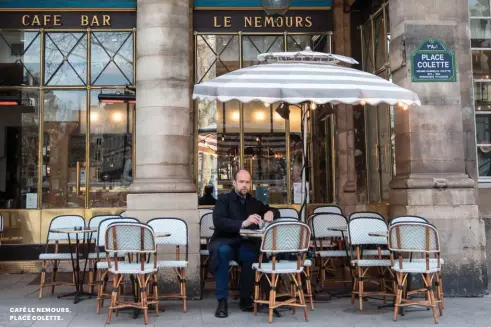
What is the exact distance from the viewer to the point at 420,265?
6289 mm

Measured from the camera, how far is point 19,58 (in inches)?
417

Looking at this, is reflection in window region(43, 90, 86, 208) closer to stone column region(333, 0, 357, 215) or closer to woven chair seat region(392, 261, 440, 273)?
stone column region(333, 0, 357, 215)

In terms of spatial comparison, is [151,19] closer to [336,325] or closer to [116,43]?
[116,43]

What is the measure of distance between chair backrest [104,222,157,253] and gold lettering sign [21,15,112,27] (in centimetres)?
585

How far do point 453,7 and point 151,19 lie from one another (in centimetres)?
424

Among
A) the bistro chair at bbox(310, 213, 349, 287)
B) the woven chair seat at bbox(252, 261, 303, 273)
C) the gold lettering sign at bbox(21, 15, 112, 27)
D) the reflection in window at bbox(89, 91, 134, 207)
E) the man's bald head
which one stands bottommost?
the woven chair seat at bbox(252, 261, 303, 273)

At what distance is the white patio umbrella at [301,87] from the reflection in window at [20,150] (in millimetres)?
5435

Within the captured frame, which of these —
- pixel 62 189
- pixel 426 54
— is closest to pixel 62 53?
pixel 62 189

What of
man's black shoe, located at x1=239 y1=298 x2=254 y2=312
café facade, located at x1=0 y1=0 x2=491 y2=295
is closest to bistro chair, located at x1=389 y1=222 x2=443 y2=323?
man's black shoe, located at x1=239 y1=298 x2=254 y2=312

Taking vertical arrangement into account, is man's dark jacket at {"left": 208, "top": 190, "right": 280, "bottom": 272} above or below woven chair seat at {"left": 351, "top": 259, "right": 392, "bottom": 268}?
above

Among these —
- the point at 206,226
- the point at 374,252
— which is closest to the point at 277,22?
the point at 206,226

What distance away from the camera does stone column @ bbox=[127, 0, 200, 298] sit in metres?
7.41

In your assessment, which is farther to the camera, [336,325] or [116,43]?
[116,43]

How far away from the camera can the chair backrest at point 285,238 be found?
6032 mm
